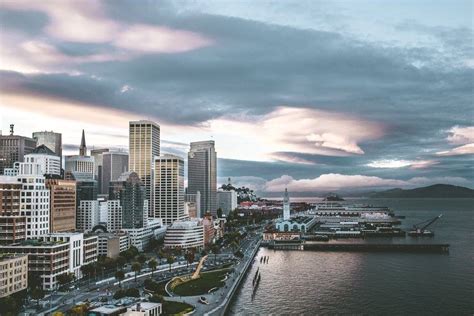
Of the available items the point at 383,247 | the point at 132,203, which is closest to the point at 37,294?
the point at 132,203

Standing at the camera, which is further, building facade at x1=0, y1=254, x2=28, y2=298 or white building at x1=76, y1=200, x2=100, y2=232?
white building at x1=76, y1=200, x2=100, y2=232

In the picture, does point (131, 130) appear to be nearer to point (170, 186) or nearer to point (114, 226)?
point (170, 186)

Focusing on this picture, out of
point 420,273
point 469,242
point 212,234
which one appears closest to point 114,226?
point 212,234

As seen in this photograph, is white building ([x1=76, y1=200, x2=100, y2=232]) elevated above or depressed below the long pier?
above

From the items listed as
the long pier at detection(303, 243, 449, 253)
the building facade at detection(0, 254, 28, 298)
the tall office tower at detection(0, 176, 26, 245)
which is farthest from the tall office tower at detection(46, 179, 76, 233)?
the long pier at detection(303, 243, 449, 253)

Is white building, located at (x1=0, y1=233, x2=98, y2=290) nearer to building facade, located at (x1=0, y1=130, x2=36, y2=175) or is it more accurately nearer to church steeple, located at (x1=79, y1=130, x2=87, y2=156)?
building facade, located at (x1=0, y1=130, x2=36, y2=175)

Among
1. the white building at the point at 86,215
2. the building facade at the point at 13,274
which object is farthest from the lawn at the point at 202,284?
the white building at the point at 86,215
